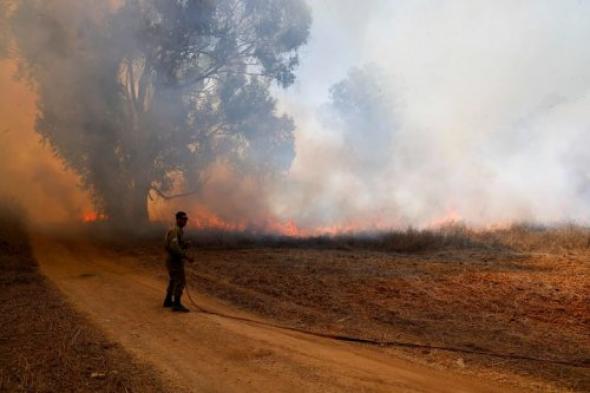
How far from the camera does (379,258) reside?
1927 centimetres

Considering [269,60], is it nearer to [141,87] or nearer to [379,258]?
[141,87]

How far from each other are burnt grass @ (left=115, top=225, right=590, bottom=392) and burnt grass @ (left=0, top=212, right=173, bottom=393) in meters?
3.50

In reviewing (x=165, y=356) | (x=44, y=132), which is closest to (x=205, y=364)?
(x=165, y=356)

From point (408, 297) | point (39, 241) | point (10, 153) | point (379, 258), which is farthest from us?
point (10, 153)

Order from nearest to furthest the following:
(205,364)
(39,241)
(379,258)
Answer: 1. (205,364)
2. (379,258)
3. (39,241)

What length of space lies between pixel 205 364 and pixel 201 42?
21.2 meters

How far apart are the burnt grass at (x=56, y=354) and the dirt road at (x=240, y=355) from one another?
305mm

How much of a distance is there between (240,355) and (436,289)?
7.19m

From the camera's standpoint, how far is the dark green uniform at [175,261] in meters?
10.5

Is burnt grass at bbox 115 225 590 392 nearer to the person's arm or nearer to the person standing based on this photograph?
the person standing

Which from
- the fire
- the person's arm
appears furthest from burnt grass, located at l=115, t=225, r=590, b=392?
the fire

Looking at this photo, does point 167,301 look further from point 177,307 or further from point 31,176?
point 31,176

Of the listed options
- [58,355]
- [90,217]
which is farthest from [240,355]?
[90,217]

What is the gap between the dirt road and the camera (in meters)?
6.66
